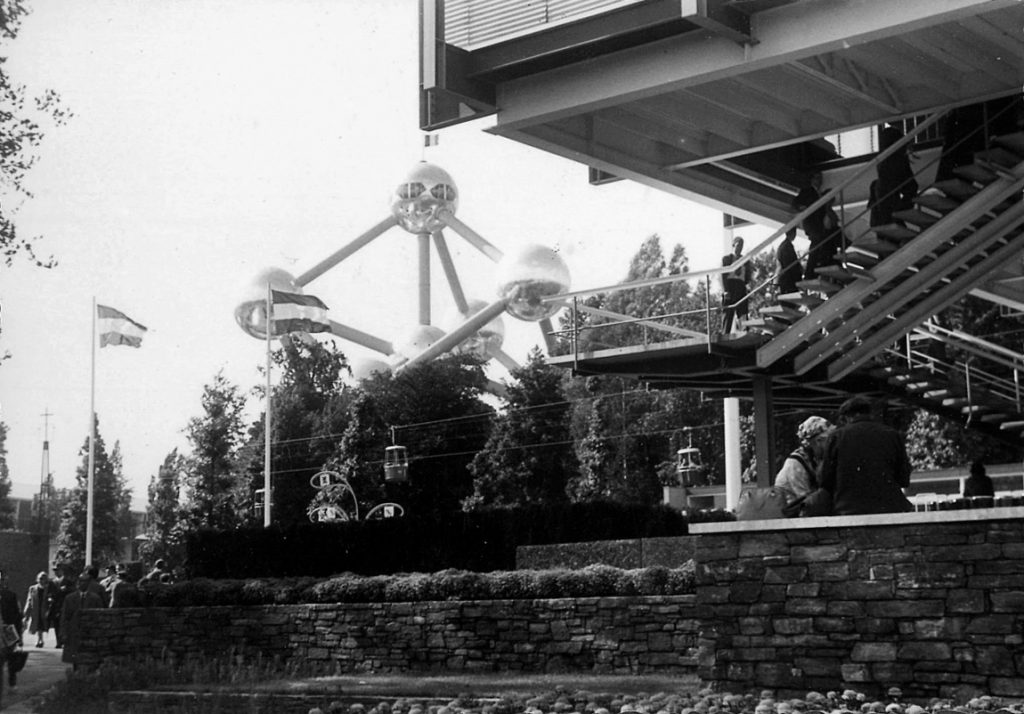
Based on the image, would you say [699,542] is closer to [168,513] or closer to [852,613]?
[852,613]

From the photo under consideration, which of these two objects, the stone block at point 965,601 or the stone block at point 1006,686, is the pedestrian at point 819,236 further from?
the stone block at point 1006,686

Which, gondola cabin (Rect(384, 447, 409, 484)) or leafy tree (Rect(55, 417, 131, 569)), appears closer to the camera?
gondola cabin (Rect(384, 447, 409, 484))

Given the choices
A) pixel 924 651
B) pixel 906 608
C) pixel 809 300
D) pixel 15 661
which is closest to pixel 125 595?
pixel 15 661

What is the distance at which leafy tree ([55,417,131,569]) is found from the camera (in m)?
62.4

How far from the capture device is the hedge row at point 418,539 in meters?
21.2

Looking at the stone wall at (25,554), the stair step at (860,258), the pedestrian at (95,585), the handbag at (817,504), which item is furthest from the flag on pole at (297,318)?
the handbag at (817,504)

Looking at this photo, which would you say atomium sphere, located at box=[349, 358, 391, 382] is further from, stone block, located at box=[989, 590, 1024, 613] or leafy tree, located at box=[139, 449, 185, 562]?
stone block, located at box=[989, 590, 1024, 613]

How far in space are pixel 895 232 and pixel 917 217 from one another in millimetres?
365

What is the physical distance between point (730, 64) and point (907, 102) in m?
4.29

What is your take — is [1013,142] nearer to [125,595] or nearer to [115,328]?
[125,595]

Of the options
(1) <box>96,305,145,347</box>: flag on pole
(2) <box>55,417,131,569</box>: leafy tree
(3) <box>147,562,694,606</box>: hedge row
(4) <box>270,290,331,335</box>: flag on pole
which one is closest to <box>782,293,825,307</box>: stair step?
(3) <box>147,562,694,606</box>: hedge row

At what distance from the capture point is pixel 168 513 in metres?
55.3

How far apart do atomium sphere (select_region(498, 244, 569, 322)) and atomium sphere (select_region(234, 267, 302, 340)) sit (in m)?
6.91

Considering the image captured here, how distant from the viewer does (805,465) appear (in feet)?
41.6
